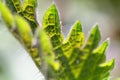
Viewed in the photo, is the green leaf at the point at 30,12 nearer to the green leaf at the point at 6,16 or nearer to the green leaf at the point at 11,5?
the green leaf at the point at 11,5

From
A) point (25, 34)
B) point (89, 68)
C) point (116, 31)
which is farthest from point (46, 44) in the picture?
point (116, 31)

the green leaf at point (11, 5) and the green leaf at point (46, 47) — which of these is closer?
the green leaf at point (46, 47)

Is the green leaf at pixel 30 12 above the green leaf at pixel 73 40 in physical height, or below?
above

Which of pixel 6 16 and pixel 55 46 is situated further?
pixel 55 46

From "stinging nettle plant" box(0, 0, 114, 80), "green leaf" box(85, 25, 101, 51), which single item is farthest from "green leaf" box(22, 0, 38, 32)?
"green leaf" box(85, 25, 101, 51)

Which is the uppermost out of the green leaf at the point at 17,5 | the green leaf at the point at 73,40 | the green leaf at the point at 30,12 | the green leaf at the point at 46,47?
the green leaf at the point at 17,5

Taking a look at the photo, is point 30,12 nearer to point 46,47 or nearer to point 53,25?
point 53,25

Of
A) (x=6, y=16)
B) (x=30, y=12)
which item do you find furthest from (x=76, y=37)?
(x=6, y=16)

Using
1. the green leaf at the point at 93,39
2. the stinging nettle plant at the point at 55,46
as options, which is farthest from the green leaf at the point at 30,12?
the green leaf at the point at 93,39

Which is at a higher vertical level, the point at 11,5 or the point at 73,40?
the point at 11,5
